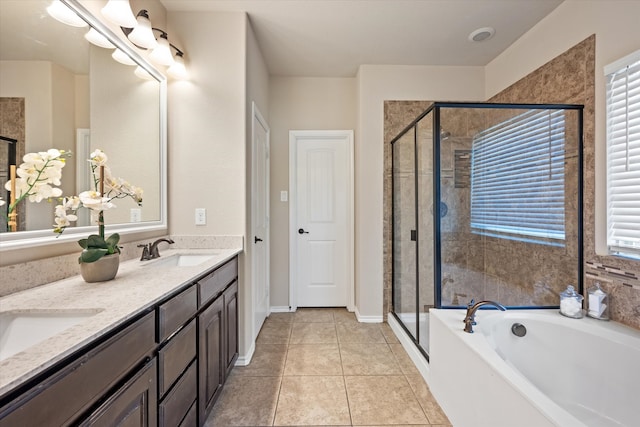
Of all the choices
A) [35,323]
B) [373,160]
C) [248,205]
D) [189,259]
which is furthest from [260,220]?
[35,323]

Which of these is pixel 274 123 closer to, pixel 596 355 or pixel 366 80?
pixel 366 80

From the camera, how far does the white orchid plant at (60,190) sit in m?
1.03

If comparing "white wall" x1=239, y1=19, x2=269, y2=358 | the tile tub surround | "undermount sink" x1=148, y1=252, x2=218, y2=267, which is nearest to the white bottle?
"white wall" x1=239, y1=19, x2=269, y2=358

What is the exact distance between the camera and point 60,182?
1185 mm

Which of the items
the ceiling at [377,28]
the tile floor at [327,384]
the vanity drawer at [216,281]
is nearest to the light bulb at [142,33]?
the ceiling at [377,28]

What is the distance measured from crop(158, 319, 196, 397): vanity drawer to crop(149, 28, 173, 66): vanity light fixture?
171 centimetres

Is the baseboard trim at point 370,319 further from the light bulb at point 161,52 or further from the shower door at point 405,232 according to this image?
the light bulb at point 161,52

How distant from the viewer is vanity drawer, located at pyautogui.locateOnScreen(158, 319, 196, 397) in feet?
3.38

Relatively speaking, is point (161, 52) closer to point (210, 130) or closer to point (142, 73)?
point (142, 73)

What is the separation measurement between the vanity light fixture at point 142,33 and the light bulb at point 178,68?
28 cm

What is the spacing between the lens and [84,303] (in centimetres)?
91

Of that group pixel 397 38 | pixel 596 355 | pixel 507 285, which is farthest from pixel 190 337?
pixel 397 38

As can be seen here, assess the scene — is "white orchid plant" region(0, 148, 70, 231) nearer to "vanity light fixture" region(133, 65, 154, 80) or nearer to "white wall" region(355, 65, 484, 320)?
"vanity light fixture" region(133, 65, 154, 80)

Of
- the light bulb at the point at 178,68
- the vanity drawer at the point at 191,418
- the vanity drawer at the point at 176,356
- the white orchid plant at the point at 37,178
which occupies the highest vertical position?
the light bulb at the point at 178,68
